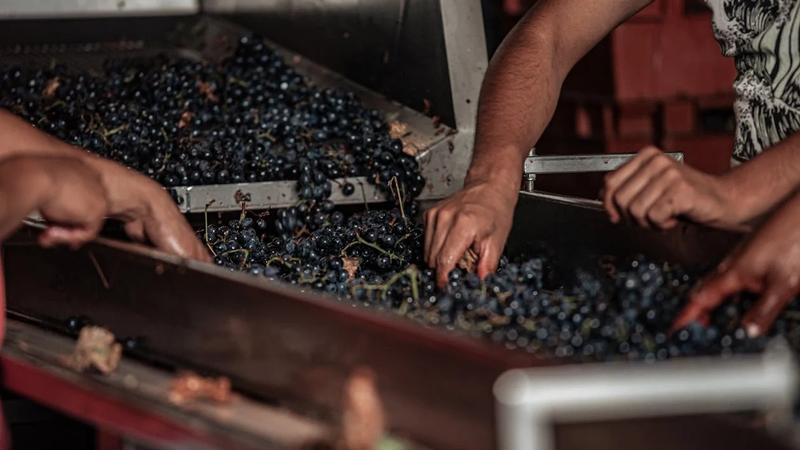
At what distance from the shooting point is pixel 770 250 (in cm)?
133

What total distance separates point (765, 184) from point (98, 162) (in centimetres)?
106

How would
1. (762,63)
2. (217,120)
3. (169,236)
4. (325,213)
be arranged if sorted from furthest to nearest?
1. (217,120)
2. (325,213)
3. (762,63)
4. (169,236)

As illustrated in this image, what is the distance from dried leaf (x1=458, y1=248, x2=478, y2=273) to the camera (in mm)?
1804

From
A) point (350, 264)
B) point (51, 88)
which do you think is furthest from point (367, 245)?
point (51, 88)

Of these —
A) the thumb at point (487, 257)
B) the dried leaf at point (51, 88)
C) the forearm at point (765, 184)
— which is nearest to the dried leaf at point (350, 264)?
the thumb at point (487, 257)

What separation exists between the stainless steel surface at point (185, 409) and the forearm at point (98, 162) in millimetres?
258

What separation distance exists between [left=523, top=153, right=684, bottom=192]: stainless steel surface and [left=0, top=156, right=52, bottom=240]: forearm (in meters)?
1.13

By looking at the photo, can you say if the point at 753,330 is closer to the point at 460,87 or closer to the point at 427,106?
the point at 460,87

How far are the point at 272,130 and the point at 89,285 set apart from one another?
40.5 inches

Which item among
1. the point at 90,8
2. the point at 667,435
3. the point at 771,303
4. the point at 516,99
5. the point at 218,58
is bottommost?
the point at 667,435

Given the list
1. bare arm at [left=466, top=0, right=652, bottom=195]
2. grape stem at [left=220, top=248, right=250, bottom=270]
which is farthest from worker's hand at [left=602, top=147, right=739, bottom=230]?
grape stem at [left=220, top=248, right=250, bottom=270]

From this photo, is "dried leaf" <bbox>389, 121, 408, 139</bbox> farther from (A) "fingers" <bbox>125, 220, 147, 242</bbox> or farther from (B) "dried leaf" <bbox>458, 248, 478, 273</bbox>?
(A) "fingers" <bbox>125, 220, 147, 242</bbox>

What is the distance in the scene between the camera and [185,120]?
2686 mm

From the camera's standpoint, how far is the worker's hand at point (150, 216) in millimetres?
1621
